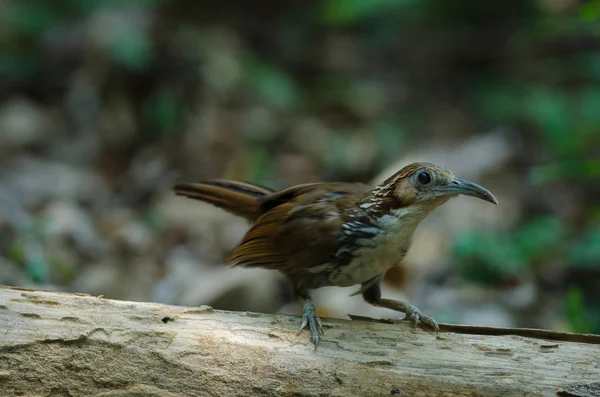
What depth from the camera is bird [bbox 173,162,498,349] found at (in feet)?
11.3

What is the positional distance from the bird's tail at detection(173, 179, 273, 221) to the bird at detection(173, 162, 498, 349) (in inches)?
5.1

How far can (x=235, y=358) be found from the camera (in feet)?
9.84

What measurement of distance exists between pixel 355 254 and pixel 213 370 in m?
0.97

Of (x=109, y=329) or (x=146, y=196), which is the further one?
(x=146, y=196)

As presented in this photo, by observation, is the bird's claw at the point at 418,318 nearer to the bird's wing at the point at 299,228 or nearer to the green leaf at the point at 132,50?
the bird's wing at the point at 299,228

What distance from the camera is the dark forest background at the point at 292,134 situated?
5.48m

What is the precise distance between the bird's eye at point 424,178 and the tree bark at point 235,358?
745mm

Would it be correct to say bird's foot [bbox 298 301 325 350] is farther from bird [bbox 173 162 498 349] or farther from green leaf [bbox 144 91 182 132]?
green leaf [bbox 144 91 182 132]

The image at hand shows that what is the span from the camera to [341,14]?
26.2ft

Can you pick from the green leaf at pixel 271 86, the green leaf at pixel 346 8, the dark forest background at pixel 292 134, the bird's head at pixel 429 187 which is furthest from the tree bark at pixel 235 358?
the green leaf at pixel 346 8

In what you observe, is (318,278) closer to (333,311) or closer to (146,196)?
(333,311)

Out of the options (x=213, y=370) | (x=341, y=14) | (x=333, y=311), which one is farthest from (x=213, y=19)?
(x=213, y=370)

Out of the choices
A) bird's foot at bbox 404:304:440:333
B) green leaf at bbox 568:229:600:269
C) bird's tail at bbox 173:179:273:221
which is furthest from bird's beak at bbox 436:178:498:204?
green leaf at bbox 568:229:600:269

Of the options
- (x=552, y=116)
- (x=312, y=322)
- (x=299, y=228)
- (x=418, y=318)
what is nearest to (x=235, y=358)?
(x=312, y=322)
